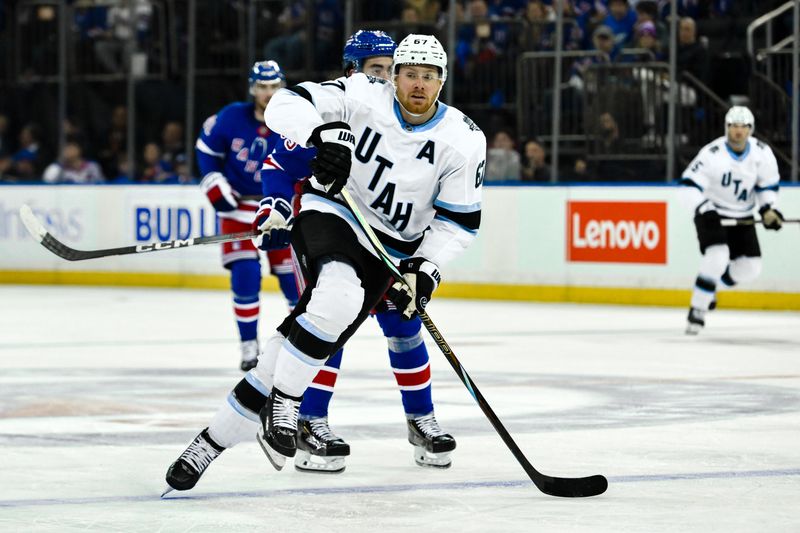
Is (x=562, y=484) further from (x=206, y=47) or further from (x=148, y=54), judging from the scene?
(x=148, y=54)

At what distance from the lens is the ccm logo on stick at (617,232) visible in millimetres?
11719

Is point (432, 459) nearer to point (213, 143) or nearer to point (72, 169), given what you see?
point (213, 143)

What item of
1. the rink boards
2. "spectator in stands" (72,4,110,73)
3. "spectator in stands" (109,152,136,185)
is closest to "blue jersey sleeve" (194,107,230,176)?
the rink boards

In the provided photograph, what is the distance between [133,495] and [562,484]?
3.60 ft

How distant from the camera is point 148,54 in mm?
14914

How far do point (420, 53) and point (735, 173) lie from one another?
613 centimetres

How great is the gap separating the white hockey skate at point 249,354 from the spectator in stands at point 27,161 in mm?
7949

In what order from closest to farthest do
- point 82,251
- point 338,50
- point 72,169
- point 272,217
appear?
point 82,251 < point 272,217 < point 338,50 < point 72,169

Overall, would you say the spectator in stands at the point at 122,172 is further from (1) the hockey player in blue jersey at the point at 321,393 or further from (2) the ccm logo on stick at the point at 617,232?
(1) the hockey player in blue jersey at the point at 321,393

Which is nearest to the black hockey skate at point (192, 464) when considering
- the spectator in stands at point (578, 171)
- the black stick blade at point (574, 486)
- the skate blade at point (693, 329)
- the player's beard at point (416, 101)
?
the black stick blade at point (574, 486)

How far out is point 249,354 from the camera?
293 inches

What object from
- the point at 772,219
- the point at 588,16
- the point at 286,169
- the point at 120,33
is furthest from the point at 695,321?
the point at 120,33

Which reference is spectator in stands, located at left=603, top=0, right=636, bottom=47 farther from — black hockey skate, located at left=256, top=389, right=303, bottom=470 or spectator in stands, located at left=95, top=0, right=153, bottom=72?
black hockey skate, located at left=256, top=389, right=303, bottom=470

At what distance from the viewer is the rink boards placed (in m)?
11.6
